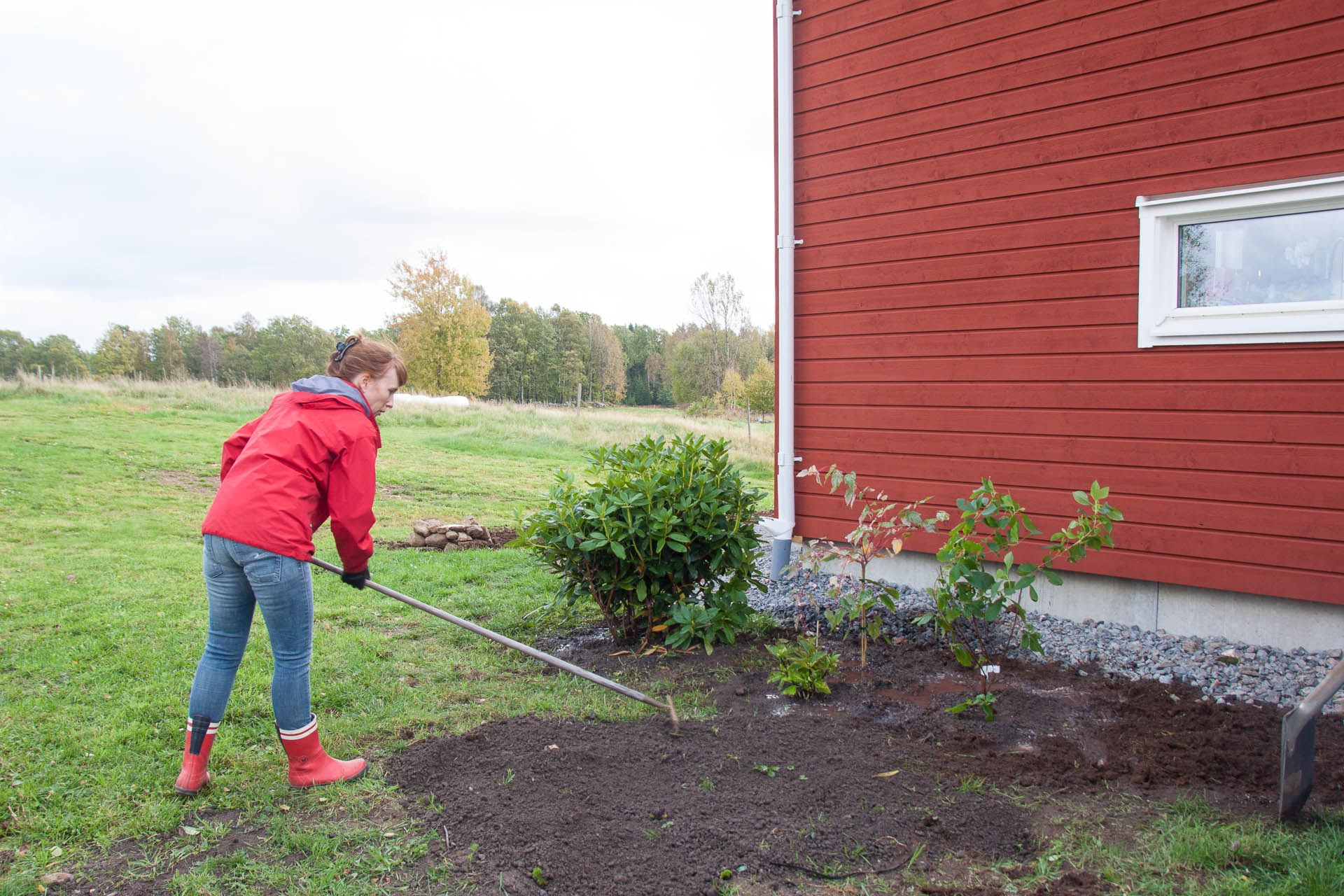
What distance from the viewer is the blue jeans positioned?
2.69m

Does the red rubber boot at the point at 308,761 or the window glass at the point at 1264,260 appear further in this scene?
the window glass at the point at 1264,260

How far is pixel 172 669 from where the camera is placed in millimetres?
4145

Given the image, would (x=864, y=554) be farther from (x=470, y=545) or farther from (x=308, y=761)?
(x=470, y=545)

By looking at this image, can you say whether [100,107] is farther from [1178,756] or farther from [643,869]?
[1178,756]

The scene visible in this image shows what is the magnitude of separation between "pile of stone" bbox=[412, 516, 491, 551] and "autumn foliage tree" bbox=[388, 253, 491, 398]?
2059 cm

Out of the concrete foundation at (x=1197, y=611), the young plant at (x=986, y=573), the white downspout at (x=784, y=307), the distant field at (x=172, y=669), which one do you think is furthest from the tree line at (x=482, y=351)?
the young plant at (x=986, y=573)

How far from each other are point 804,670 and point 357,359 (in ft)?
7.50

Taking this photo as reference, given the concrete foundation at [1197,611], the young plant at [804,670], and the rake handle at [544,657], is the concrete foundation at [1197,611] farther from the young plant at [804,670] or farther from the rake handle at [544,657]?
the rake handle at [544,657]

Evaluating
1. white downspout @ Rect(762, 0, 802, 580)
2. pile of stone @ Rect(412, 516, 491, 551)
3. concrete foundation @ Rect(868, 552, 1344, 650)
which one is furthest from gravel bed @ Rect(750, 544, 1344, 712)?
pile of stone @ Rect(412, 516, 491, 551)

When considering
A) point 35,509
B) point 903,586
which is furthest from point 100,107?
point 903,586

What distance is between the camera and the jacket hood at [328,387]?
281 cm

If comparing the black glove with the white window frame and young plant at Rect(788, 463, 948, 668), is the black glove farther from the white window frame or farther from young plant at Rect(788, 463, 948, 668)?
the white window frame

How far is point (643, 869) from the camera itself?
2252mm

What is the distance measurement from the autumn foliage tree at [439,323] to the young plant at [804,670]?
25.6 metres
